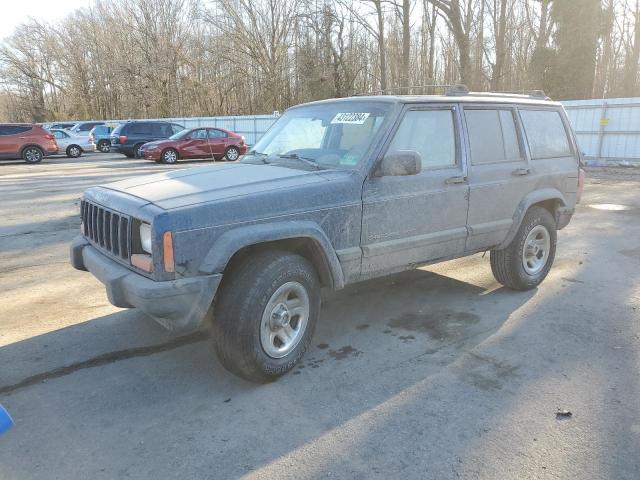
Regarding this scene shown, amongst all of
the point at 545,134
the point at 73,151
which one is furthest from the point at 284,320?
Result: the point at 73,151

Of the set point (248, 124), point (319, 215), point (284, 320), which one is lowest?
point (284, 320)

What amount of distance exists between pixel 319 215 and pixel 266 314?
777 millimetres

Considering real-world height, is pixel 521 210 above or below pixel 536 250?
above

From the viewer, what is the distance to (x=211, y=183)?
145 inches

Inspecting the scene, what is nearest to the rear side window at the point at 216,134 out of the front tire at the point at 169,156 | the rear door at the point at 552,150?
the front tire at the point at 169,156

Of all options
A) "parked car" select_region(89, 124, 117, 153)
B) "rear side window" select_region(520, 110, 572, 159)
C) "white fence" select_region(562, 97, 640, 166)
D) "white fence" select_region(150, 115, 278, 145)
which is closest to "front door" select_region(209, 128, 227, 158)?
"white fence" select_region(150, 115, 278, 145)

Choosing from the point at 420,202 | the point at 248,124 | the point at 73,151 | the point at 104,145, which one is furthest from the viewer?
the point at 248,124

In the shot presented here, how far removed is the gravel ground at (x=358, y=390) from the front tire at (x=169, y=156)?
15.6 meters

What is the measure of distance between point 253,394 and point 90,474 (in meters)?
1.08

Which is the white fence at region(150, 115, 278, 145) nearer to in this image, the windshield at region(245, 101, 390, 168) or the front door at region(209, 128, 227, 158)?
the front door at region(209, 128, 227, 158)

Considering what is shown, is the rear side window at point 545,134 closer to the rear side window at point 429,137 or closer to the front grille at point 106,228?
the rear side window at point 429,137

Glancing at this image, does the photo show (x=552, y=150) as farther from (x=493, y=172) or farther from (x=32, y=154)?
(x=32, y=154)

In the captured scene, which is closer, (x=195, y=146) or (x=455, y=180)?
(x=455, y=180)

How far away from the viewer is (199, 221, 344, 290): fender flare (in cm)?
316
